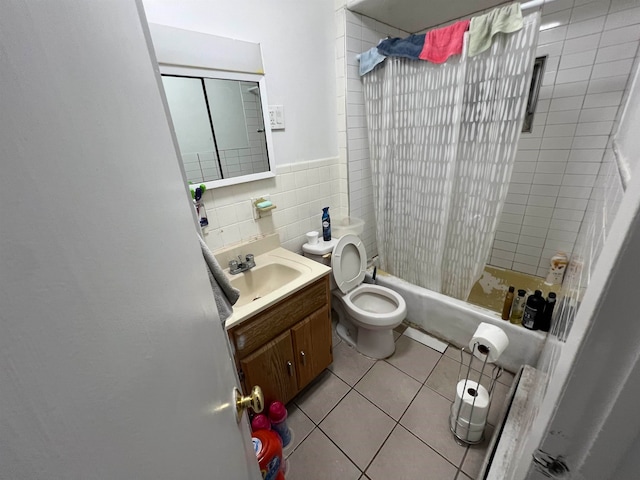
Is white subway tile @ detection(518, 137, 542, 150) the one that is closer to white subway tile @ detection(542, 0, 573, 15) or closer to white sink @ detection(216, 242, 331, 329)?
white subway tile @ detection(542, 0, 573, 15)

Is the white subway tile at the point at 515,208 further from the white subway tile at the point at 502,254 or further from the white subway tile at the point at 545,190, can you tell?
the white subway tile at the point at 502,254

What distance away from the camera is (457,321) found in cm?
173

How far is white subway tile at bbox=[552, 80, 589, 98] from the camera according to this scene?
5.51 feet

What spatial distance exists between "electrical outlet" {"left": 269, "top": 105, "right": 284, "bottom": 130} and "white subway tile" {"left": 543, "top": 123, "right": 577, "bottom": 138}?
187 centimetres

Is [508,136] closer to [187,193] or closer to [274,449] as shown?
[187,193]

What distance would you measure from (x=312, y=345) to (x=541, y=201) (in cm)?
202

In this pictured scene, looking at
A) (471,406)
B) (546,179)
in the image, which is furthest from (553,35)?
(471,406)

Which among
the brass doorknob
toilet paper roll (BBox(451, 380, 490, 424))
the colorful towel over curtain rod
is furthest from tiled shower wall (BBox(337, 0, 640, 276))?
the brass doorknob

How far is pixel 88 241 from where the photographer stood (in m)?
0.24

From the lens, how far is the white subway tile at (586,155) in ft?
5.60

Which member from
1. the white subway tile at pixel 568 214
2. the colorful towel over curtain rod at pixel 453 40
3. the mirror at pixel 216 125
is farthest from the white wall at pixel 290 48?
the white subway tile at pixel 568 214

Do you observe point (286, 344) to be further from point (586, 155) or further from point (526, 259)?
point (586, 155)

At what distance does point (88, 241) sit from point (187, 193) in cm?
34

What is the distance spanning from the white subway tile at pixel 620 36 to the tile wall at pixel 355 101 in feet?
4.00
